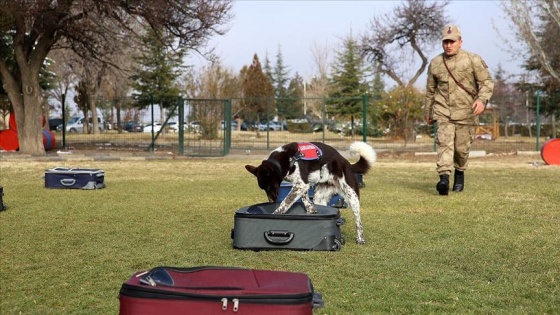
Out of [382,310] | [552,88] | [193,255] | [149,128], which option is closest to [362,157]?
[193,255]

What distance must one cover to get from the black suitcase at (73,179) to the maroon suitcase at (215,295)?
8182mm

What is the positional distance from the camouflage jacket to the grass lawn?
120 centimetres

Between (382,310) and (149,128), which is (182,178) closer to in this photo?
(382,310)

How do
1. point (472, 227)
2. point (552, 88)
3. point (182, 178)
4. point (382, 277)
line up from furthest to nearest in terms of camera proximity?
point (552, 88)
point (182, 178)
point (472, 227)
point (382, 277)

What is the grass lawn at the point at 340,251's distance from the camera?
409cm

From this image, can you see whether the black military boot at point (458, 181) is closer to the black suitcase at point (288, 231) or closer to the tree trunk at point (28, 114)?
the black suitcase at point (288, 231)

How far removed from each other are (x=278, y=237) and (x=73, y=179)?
20.5 feet

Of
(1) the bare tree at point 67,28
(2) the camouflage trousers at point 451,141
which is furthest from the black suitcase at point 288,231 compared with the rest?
(1) the bare tree at point 67,28

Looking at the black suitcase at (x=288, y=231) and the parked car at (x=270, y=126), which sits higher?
the parked car at (x=270, y=126)

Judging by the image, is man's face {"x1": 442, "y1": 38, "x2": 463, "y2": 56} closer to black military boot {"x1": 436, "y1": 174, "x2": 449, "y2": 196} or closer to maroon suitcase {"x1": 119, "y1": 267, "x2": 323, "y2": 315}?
black military boot {"x1": 436, "y1": 174, "x2": 449, "y2": 196}

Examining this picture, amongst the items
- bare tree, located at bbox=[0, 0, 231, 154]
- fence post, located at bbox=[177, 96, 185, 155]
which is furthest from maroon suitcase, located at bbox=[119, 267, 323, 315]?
fence post, located at bbox=[177, 96, 185, 155]

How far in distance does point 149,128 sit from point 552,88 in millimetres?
20142

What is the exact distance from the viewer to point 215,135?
2517cm

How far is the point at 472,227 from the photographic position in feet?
22.3
